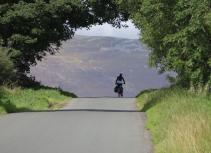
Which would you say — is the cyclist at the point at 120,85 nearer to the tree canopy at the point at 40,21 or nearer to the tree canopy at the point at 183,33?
the tree canopy at the point at 40,21

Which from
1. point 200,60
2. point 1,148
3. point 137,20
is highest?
point 137,20

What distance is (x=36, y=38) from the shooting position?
4041cm

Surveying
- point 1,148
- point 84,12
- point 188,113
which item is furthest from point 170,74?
point 1,148

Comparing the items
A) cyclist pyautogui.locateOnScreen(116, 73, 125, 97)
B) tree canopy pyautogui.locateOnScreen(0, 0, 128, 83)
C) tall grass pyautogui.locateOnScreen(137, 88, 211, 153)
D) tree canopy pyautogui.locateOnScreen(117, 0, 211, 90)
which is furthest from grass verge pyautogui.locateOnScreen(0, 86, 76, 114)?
cyclist pyautogui.locateOnScreen(116, 73, 125, 97)

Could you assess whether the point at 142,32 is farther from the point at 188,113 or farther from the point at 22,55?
the point at 188,113

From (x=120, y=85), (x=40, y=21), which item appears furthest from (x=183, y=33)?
(x=120, y=85)

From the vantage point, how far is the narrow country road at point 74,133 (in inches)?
590

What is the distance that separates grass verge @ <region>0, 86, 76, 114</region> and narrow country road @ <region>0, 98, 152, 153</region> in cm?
413

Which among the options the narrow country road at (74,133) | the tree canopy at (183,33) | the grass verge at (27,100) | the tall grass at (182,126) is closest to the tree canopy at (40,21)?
the grass verge at (27,100)

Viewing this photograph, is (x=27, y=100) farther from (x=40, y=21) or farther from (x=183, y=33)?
(x=183, y=33)

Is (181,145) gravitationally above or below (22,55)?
below

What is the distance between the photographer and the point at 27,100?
3256cm

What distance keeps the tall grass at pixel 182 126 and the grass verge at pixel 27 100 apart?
8095 mm

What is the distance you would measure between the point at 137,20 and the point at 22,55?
→ 512 inches
